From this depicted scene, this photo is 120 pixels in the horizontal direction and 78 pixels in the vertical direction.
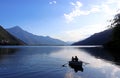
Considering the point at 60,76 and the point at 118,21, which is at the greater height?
the point at 118,21

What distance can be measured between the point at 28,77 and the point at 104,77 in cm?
1868

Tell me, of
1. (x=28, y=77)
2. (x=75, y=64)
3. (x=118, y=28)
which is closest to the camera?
(x=28, y=77)

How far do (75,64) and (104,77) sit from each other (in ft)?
72.6

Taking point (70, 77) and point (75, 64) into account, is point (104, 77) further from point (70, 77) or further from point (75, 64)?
point (75, 64)

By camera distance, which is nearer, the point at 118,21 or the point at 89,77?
the point at 89,77

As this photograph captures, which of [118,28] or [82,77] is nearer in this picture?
[82,77]

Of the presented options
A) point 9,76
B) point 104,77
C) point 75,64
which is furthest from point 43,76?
point 75,64

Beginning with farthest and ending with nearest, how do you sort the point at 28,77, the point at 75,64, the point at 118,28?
1. the point at 118,28
2. the point at 75,64
3. the point at 28,77

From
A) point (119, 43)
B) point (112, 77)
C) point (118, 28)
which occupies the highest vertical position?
point (118, 28)

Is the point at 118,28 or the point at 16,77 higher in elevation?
the point at 118,28

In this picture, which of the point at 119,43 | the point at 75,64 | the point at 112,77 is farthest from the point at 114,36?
the point at 112,77

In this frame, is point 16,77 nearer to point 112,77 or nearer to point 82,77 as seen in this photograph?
point 82,77

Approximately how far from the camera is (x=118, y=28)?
170m

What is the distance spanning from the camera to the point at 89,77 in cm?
5375
